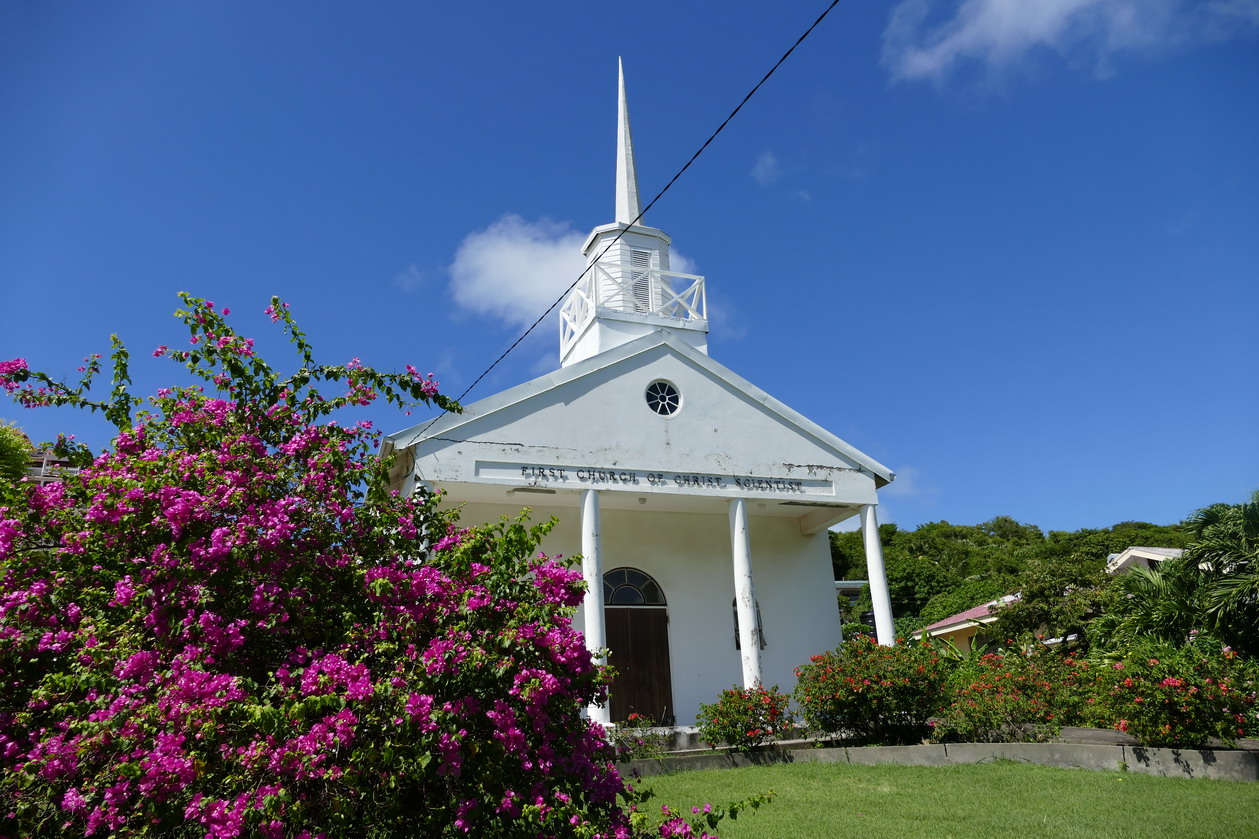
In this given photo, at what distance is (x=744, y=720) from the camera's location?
1216cm

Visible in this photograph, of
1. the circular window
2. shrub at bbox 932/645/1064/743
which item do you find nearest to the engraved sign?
the circular window

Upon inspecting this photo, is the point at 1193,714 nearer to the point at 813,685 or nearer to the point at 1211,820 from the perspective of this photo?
the point at 1211,820

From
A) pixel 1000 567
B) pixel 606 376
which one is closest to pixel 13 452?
pixel 606 376

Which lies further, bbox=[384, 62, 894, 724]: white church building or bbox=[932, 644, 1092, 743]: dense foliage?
bbox=[384, 62, 894, 724]: white church building

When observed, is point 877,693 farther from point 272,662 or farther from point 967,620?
point 967,620

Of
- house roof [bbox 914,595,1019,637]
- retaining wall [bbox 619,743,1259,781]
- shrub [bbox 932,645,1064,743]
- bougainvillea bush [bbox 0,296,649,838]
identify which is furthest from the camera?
house roof [bbox 914,595,1019,637]

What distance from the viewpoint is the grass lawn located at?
23.3ft

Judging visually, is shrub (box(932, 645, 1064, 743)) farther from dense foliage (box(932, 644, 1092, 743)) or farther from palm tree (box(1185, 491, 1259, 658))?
palm tree (box(1185, 491, 1259, 658))

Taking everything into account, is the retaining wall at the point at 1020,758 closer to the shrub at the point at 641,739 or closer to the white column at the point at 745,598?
the shrub at the point at 641,739

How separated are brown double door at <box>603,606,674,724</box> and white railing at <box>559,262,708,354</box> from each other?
6406 mm

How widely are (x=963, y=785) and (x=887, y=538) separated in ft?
162

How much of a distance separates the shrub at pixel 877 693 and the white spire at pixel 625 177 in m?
12.0

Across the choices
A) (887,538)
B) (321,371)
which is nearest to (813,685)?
(321,371)

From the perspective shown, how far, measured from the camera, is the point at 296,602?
4.89 m
